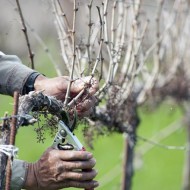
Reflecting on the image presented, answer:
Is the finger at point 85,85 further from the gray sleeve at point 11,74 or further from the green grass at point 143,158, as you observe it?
the green grass at point 143,158

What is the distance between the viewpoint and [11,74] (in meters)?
4.17

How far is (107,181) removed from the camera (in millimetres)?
12625

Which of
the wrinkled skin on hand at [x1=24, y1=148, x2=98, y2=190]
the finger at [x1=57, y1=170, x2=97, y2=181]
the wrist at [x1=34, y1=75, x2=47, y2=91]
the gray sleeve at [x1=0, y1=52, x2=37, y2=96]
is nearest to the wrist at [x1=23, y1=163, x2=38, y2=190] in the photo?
the wrinkled skin on hand at [x1=24, y1=148, x2=98, y2=190]

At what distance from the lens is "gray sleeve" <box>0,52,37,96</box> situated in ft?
13.5

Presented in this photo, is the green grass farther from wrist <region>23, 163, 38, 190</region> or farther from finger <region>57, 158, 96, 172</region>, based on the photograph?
finger <region>57, 158, 96, 172</region>

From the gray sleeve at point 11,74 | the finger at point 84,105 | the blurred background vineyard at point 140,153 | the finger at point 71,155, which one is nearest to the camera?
the finger at point 71,155

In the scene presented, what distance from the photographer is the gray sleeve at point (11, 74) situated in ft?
13.5

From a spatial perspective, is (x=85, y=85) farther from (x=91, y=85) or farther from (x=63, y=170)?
(x=63, y=170)

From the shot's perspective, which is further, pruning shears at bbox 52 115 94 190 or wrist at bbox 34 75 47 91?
wrist at bbox 34 75 47 91

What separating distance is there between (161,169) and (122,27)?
8663 mm

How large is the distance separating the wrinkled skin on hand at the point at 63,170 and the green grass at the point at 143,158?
810cm

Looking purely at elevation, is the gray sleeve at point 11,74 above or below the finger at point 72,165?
above

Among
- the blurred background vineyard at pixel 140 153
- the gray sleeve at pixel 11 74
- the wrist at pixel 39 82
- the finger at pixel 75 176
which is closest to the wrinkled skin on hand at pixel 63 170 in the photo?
the finger at pixel 75 176

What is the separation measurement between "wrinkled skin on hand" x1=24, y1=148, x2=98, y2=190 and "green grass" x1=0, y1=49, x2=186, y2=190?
810cm
